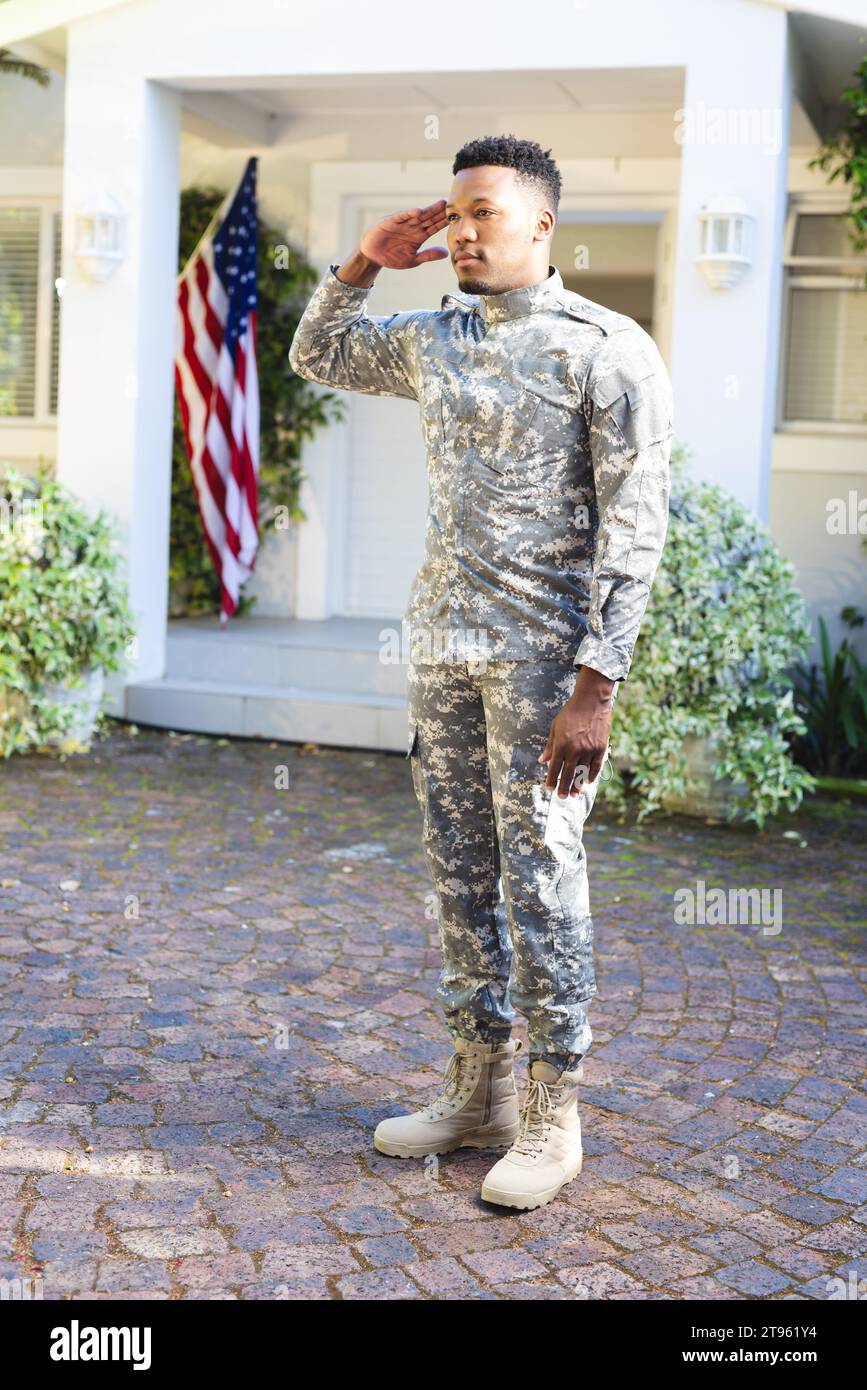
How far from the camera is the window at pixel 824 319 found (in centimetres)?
902

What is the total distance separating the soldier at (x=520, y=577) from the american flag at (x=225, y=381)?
579 centimetres

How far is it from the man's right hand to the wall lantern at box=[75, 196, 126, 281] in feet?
16.7

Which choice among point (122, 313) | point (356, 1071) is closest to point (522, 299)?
point (356, 1071)

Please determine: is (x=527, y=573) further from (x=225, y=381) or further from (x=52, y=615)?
(x=225, y=381)

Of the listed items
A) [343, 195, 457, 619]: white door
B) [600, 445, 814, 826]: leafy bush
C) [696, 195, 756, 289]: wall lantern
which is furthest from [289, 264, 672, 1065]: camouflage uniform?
[343, 195, 457, 619]: white door

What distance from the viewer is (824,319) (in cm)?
910

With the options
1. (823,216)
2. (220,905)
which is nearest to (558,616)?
(220,905)

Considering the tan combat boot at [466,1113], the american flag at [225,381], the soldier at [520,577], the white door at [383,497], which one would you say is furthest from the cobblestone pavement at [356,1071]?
the white door at [383,497]

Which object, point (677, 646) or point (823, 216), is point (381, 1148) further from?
point (823, 216)

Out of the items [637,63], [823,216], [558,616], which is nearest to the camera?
[558,616]

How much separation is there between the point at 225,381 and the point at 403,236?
6.07 meters

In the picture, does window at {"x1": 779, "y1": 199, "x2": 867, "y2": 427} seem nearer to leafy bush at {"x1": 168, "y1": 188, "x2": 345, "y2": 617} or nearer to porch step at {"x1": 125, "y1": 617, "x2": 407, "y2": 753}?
leafy bush at {"x1": 168, "y1": 188, "x2": 345, "y2": 617}

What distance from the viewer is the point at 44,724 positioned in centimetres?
732
